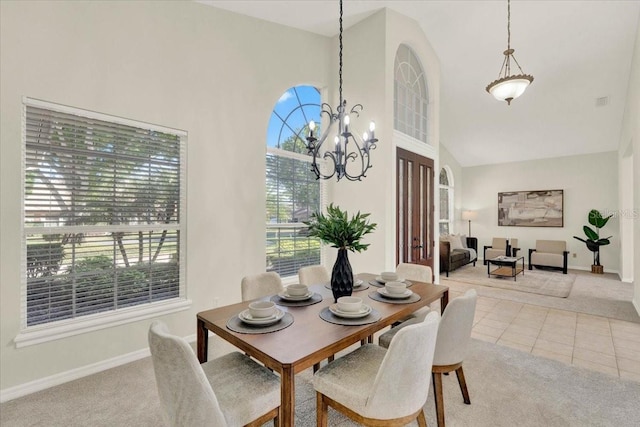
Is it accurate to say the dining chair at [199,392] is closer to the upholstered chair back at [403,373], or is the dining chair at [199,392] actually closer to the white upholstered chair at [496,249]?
the upholstered chair back at [403,373]

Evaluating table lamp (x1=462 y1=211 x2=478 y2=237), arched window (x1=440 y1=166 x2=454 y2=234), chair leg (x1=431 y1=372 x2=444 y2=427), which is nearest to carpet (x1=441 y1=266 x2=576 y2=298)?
arched window (x1=440 y1=166 x2=454 y2=234)

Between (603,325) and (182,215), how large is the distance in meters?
5.13

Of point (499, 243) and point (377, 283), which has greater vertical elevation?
point (377, 283)

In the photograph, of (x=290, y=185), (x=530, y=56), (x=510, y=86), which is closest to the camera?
(x=510, y=86)

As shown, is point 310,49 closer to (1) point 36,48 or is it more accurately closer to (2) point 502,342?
(1) point 36,48

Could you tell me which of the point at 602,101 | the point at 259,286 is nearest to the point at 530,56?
the point at 602,101

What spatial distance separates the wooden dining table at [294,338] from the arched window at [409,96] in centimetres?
295

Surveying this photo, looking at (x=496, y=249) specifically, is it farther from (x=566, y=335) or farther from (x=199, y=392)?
(x=199, y=392)

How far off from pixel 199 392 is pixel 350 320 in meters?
0.84

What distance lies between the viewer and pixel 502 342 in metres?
3.19

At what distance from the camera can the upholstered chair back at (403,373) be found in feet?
4.28

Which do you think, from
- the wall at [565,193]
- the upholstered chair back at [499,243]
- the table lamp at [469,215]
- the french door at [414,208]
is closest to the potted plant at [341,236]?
the french door at [414,208]

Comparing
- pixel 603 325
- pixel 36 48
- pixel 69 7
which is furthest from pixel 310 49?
pixel 603 325

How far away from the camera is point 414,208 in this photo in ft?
14.2
